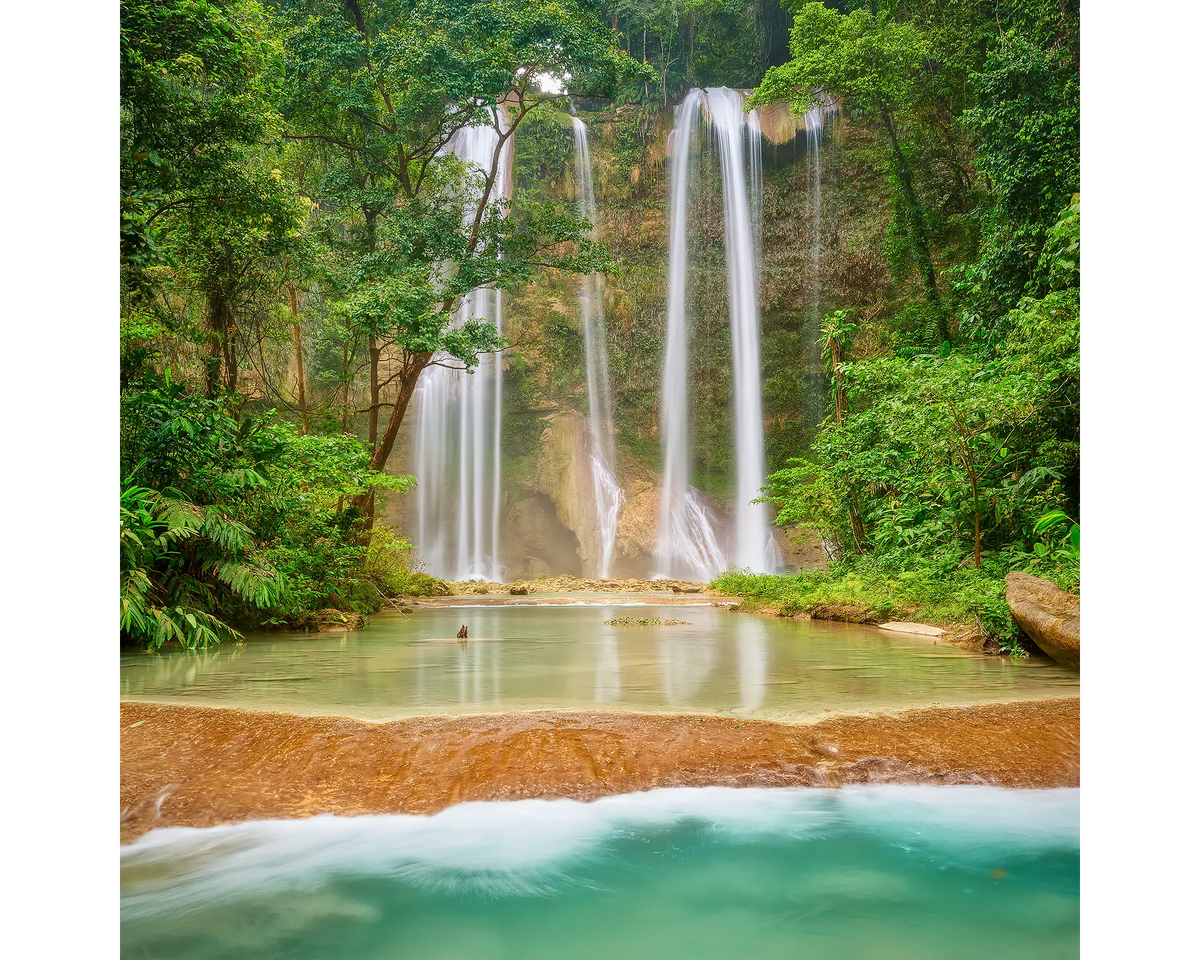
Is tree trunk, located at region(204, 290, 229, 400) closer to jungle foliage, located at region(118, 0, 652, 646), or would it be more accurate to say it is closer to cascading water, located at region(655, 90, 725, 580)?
jungle foliage, located at region(118, 0, 652, 646)

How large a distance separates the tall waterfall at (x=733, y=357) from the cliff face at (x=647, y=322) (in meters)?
0.35

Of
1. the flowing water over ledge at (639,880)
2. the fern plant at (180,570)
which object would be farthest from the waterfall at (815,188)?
the flowing water over ledge at (639,880)

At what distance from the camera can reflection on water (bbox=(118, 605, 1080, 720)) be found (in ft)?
14.5

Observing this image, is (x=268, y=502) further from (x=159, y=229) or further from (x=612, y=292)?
(x=612, y=292)

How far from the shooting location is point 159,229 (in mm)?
8836

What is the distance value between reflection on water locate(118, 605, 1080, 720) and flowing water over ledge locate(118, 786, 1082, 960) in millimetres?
973

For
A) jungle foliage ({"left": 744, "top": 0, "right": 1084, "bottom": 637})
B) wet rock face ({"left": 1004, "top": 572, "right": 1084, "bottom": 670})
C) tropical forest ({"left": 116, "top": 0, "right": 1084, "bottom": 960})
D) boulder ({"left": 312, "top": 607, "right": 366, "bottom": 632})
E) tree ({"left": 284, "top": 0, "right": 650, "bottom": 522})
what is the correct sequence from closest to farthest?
1. tropical forest ({"left": 116, "top": 0, "right": 1084, "bottom": 960})
2. wet rock face ({"left": 1004, "top": 572, "right": 1084, "bottom": 670})
3. jungle foliage ({"left": 744, "top": 0, "right": 1084, "bottom": 637})
4. boulder ({"left": 312, "top": 607, "right": 366, "bottom": 632})
5. tree ({"left": 284, "top": 0, "right": 650, "bottom": 522})

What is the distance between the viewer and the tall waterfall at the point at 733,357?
2553cm

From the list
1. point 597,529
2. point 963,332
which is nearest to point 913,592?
point 963,332

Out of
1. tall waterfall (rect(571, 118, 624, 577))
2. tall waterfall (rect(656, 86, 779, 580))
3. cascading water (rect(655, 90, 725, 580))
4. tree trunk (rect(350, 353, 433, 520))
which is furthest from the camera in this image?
tall waterfall (rect(571, 118, 624, 577))

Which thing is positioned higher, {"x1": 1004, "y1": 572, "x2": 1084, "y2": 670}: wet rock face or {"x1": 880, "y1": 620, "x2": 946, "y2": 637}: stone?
{"x1": 1004, "y1": 572, "x2": 1084, "y2": 670}: wet rock face

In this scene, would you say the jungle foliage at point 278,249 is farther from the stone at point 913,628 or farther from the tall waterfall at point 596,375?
the tall waterfall at point 596,375

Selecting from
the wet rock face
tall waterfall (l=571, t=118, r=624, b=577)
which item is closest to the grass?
the wet rock face
